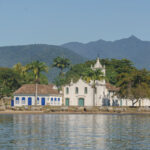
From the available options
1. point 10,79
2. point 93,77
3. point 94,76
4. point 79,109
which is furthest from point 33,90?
point 94,76

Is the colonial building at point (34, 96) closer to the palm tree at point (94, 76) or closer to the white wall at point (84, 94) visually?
the white wall at point (84, 94)

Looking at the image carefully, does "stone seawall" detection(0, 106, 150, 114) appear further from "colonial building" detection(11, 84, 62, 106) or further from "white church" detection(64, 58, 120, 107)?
"colonial building" detection(11, 84, 62, 106)

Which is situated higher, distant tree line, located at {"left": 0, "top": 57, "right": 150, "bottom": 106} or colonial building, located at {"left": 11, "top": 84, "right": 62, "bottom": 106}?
distant tree line, located at {"left": 0, "top": 57, "right": 150, "bottom": 106}

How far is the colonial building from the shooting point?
119m

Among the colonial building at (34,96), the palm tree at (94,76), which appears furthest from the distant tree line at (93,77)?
the colonial building at (34,96)

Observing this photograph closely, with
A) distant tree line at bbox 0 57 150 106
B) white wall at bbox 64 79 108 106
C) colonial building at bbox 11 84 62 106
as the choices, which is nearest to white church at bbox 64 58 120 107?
white wall at bbox 64 79 108 106

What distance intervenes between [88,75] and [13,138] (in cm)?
7639

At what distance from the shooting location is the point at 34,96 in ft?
392

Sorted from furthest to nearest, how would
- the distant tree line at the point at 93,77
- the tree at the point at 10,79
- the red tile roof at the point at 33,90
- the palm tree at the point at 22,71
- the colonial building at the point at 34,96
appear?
the palm tree at the point at 22,71 → the tree at the point at 10,79 → the red tile roof at the point at 33,90 → the colonial building at the point at 34,96 → the distant tree line at the point at 93,77

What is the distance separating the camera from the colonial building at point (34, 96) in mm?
119125

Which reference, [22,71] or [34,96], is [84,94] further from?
[22,71]

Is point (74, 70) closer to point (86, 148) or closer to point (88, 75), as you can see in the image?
point (88, 75)

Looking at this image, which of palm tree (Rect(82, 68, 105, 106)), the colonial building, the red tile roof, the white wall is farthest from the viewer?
the white wall

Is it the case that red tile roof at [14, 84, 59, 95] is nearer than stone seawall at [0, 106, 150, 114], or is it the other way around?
stone seawall at [0, 106, 150, 114]
